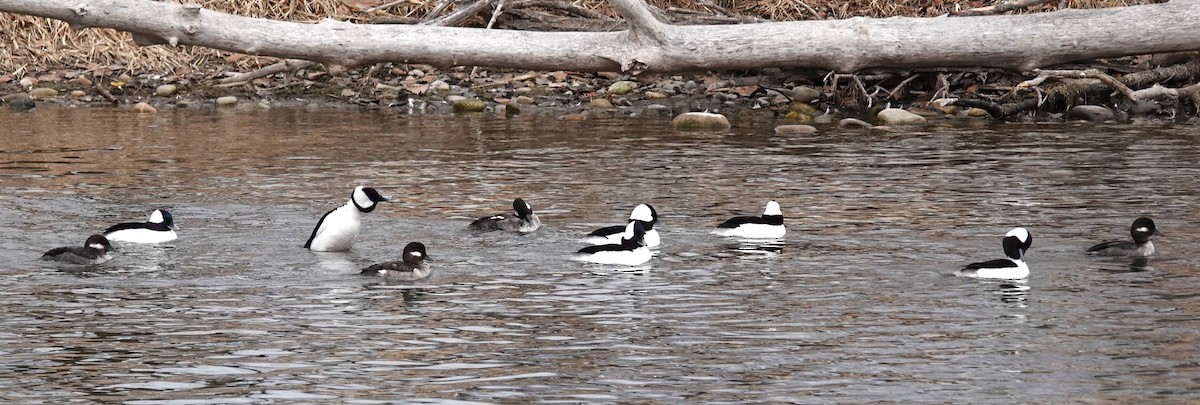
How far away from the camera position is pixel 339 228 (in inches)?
455

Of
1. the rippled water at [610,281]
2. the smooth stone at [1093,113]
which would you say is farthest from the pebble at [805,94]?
the rippled water at [610,281]

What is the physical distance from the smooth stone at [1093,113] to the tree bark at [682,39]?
2399mm

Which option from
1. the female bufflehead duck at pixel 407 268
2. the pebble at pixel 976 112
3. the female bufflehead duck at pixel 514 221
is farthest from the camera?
the pebble at pixel 976 112

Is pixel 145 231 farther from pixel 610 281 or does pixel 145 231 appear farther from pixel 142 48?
pixel 142 48

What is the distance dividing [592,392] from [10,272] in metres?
4.97

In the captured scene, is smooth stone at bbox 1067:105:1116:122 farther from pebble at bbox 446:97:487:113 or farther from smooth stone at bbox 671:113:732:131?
pebble at bbox 446:97:487:113

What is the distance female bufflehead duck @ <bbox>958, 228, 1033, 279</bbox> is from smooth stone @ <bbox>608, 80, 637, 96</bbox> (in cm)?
1386

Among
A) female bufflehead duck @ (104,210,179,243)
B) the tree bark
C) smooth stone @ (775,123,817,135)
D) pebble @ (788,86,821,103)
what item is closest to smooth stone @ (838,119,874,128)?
smooth stone @ (775,123,817,135)

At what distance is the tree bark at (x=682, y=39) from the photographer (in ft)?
53.7

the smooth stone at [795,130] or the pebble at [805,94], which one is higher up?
the pebble at [805,94]

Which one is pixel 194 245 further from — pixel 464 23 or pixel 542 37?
pixel 464 23

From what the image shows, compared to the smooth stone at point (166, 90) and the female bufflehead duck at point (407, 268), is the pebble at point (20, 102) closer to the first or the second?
the smooth stone at point (166, 90)

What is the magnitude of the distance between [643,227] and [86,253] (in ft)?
12.2

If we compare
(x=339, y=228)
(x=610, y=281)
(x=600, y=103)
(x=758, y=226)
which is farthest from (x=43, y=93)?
(x=610, y=281)
